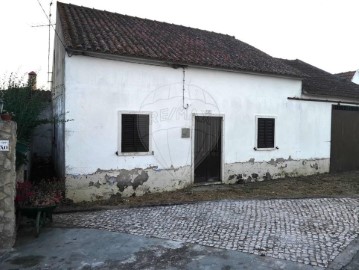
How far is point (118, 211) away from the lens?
779 centimetres

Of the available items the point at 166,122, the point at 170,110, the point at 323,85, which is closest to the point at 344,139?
the point at 323,85

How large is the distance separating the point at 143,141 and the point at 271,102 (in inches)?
205

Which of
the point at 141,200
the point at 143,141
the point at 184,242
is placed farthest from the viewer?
the point at 143,141

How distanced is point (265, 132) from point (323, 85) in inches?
175

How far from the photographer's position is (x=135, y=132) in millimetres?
9453

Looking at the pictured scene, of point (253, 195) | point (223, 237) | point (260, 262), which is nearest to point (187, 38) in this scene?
point (253, 195)

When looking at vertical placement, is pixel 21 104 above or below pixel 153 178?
above

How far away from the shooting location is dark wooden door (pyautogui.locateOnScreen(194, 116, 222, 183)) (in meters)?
10.7

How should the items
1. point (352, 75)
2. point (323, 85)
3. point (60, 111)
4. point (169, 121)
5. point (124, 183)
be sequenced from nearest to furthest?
point (124, 183) < point (60, 111) < point (169, 121) < point (323, 85) < point (352, 75)

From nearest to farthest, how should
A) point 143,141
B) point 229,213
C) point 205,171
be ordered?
point 229,213 → point 143,141 → point 205,171

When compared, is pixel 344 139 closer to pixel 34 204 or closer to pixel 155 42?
pixel 155 42

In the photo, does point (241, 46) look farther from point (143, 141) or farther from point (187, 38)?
point (143, 141)

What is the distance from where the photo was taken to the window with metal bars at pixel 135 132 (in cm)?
932

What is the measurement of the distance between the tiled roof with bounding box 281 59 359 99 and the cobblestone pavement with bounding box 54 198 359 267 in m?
5.95
